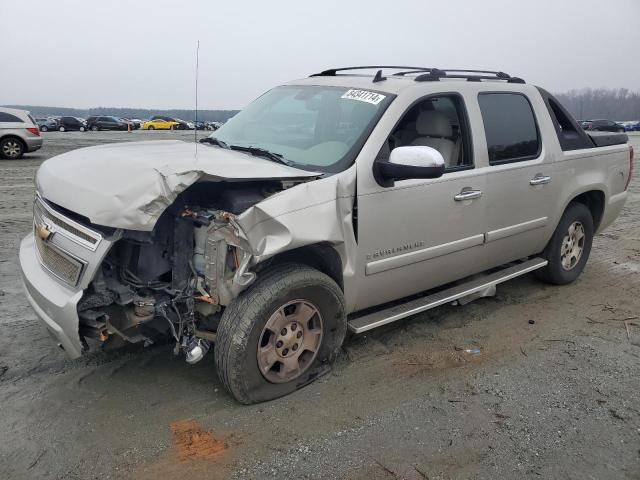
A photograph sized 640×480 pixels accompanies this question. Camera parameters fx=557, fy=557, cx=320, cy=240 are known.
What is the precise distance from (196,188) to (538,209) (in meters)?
2.97

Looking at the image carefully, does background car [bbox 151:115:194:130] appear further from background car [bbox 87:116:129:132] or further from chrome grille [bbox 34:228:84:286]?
chrome grille [bbox 34:228:84:286]

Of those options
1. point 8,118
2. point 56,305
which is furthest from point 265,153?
point 8,118

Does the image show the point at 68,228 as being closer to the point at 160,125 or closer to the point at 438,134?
the point at 438,134

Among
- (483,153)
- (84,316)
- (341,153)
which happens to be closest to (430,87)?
(483,153)

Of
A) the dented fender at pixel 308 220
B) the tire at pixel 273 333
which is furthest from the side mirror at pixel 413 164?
the tire at pixel 273 333

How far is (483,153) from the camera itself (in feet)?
13.7

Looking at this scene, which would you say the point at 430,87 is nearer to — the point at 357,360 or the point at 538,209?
the point at 538,209

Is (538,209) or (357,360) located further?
(538,209)

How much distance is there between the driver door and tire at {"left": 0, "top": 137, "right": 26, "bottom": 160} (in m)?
15.2

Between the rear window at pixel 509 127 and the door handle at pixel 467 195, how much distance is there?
327 millimetres

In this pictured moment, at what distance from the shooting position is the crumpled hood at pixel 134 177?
279 cm

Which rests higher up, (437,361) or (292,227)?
(292,227)

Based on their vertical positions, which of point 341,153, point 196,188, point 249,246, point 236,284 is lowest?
point 236,284

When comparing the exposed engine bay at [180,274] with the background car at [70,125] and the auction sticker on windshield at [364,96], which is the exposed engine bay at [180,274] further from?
the background car at [70,125]
